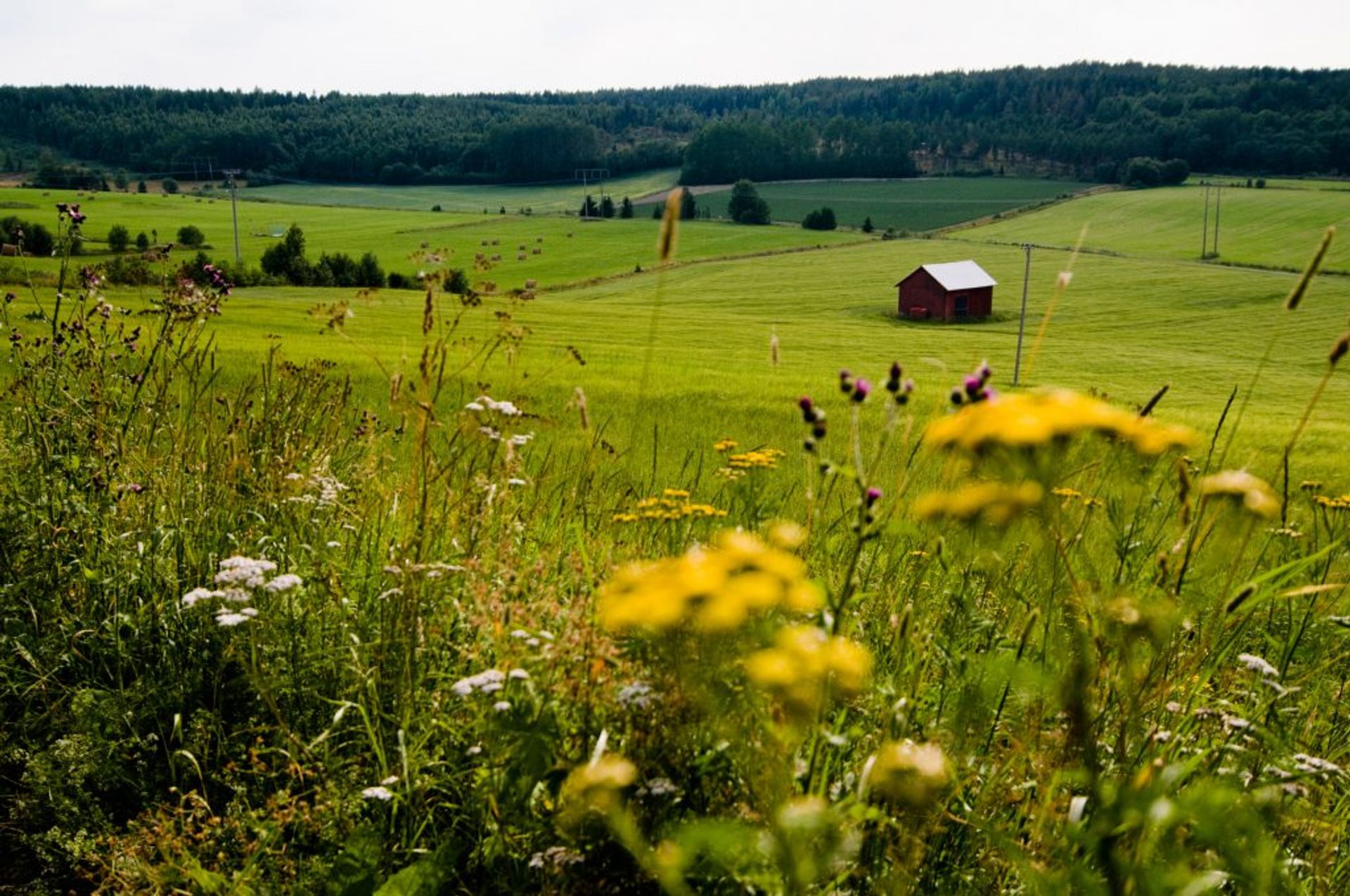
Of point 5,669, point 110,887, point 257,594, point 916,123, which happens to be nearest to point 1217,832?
point 110,887

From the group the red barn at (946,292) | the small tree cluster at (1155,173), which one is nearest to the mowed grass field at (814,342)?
the red barn at (946,292)

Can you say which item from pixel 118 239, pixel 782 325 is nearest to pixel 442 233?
pixel 118 239

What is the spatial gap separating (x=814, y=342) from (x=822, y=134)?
4833 inches

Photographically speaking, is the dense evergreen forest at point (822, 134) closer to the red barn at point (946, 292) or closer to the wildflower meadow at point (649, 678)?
the red barn at point (946, 292)

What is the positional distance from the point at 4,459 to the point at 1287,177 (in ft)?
488

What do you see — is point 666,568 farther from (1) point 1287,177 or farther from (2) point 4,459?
(1) point 1287,177

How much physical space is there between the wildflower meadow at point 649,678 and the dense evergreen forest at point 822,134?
475 ft

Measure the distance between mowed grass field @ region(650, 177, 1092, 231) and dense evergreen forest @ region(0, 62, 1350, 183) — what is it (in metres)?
11.3

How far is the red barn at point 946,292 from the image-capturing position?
62.0 m

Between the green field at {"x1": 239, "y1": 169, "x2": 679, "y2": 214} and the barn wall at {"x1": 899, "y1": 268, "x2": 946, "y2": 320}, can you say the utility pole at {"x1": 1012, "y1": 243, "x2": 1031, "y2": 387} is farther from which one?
the green field at {"x1": 239, "y1": 169, "x2": 679, "y2": 214}

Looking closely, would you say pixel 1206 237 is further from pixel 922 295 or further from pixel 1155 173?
pixel 1155 173

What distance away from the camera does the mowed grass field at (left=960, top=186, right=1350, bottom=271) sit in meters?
80.4

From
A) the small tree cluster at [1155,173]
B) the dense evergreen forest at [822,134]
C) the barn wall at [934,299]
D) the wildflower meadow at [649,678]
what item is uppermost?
the dense evergreen forest at [822,134]

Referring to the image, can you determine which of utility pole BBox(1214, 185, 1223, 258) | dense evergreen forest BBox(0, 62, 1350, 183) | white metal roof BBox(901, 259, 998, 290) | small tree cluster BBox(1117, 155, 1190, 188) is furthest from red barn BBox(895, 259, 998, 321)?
dense evergreen forest BBox(0, 62, 1350, 183)
